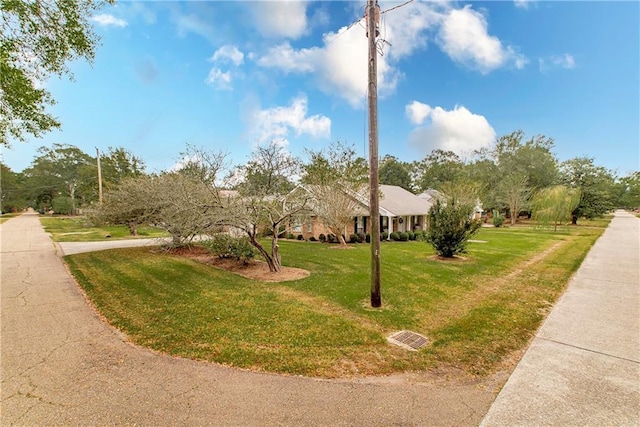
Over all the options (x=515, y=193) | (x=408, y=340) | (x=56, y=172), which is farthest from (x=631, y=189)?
(x=56, y=172)

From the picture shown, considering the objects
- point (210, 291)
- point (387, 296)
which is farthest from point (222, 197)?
point (387, 296)

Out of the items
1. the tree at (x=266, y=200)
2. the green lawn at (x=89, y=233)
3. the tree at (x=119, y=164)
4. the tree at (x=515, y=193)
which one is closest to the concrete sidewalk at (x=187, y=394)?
the tree at (x=266, y=200)

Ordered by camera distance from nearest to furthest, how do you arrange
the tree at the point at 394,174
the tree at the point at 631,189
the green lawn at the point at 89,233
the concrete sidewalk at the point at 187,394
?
1. the concrete sidewalk at the point at 187,394
2. the green lawn at the point at 89,233
3. the tree at the point at 394,174
4. the tree at the point at 631,189

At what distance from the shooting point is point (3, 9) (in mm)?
5719

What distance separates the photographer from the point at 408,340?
4680 millimetres

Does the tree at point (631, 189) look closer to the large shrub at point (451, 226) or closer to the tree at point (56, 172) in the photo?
the large shrub at point (451, 226)

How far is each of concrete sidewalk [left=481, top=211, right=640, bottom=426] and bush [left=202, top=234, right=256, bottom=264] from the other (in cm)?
837

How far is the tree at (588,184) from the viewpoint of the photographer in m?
31.0

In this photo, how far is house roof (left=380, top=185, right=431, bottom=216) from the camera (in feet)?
68.1

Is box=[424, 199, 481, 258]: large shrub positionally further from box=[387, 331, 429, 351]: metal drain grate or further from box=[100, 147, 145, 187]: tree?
box=[100, 147, 145, 187]: tree

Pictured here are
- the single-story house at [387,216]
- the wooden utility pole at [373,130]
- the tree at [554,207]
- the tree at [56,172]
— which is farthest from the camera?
the tree at [56,172]

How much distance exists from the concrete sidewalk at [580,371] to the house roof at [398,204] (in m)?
13.8

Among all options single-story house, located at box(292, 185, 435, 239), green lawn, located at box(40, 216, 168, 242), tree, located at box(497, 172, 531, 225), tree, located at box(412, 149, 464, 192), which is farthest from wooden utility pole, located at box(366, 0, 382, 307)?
tree, located at box(412, 149, 464, 192)

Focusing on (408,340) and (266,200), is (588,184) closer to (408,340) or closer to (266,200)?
(266,200)
